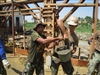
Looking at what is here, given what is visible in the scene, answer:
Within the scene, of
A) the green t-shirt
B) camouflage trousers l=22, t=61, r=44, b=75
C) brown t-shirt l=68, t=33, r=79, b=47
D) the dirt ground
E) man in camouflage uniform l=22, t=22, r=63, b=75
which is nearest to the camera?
man in camouflage uniform l=22, t=22, r=63, b=75

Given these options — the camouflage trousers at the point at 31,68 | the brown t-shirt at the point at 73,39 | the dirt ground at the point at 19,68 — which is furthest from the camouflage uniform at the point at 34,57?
the dirt ground at the point at 19,68

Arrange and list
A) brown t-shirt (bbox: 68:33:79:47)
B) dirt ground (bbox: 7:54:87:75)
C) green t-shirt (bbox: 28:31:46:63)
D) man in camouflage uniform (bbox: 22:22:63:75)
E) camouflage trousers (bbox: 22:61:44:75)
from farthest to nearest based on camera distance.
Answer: dirt ground (bbox: 7:54:87:75) → brown t-shirt (bbox: 68:33:79:47) → camouflage trousers (bbox: 22:61:44:75) → green t-shirt (bbox: 28:31:46:63) → man in camouflage uniform (bbox: 22:22:63:75)

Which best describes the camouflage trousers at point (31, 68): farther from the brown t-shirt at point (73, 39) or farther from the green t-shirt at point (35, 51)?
the brown t-shirt at point (73, 39)

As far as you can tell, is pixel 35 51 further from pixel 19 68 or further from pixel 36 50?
pixel 19 68

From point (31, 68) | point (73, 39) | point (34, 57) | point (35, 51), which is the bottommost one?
point (31, 68)

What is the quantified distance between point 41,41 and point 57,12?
396cm

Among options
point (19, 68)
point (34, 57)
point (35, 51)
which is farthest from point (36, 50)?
point (19, 68)

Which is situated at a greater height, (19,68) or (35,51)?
(35,51)

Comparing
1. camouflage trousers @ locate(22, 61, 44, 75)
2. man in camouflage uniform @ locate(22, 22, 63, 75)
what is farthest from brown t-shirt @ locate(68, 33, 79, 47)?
camouflage trousers @ locate(22, 61, 44, 75)

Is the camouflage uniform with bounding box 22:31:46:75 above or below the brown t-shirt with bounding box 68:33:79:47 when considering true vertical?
below

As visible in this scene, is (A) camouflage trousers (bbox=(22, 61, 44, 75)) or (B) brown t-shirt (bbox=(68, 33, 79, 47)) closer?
(A) camouflage trousers (bbox=(22, 61, 44, 75))

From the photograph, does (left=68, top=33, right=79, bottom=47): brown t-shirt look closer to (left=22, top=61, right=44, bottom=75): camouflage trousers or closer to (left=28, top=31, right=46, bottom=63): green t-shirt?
(left=28, top=31, right=46, bottom=63): green t-shirt

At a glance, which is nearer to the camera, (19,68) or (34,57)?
(34,57)

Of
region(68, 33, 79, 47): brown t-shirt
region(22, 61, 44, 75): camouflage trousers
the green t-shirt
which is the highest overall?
region(68, 33, 79, 47): brown t-shirt
